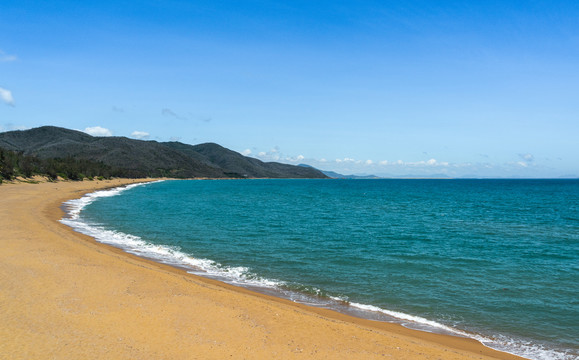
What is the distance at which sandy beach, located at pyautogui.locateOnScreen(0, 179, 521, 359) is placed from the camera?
263 inches

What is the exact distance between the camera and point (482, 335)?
9469 mm

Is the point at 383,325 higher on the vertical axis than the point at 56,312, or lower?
lower

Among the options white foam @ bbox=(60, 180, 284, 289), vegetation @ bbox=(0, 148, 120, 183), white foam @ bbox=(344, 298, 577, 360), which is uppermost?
vegetation @ bbox=(0, 148, 120, 183)

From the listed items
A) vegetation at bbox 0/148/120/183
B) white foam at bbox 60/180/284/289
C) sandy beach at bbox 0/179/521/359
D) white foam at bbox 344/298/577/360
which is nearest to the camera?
sandy beach at bbox 0/179/521/359

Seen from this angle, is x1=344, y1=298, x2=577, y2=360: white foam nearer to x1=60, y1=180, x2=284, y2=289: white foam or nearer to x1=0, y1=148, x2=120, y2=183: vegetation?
x1=60, y1=180, x2=284, y2=289: white foam

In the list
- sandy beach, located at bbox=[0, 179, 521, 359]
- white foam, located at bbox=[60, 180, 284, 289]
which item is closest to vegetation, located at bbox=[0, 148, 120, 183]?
white foam, located at bbox=[60, 180, 284, 289]

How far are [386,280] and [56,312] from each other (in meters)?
10.6

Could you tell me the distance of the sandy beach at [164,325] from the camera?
669 centimetres

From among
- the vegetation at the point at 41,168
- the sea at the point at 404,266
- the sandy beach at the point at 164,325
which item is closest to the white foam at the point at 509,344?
the sea at the point at 404,266

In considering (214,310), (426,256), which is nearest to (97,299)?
(214,310)

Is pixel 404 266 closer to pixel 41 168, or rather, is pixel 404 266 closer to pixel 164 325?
pixel 164 325

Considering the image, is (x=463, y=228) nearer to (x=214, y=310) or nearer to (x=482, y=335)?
(x=482, y=335)

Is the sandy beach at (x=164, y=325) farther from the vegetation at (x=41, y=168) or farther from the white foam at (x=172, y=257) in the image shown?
the vegetation at (x=41, y=168)

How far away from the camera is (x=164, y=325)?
782 cm
